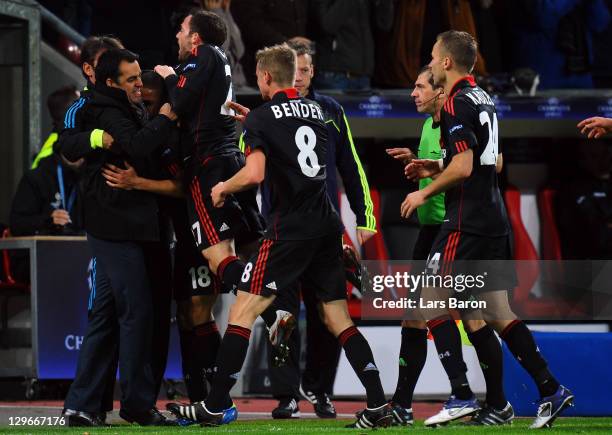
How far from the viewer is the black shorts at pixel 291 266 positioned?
6.62 metres

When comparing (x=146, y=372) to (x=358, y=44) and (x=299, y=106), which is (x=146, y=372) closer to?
(x=299, y=106)

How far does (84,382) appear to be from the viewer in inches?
277

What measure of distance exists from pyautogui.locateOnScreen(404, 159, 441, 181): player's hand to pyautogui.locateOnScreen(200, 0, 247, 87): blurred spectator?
3970 millimetres

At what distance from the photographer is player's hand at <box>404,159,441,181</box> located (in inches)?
274

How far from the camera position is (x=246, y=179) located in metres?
6.50

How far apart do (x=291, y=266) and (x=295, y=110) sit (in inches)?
31.0

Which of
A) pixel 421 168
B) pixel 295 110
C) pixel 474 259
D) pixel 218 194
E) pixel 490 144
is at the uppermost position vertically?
pixel 295 110

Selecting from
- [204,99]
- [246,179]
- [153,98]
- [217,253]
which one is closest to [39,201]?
[153,98]

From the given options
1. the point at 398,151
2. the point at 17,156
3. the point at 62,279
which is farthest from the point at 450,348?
the point at 17,156

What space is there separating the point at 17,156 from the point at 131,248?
430 centimetres

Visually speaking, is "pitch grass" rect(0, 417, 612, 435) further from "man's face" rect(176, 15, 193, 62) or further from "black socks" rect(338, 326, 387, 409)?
"man's face" rect(176, 15, 193, 62)

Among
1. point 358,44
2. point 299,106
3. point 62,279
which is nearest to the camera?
point 299,106

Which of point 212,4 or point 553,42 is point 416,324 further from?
point 553,42

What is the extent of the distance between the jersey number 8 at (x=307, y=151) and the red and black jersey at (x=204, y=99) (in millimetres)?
631
